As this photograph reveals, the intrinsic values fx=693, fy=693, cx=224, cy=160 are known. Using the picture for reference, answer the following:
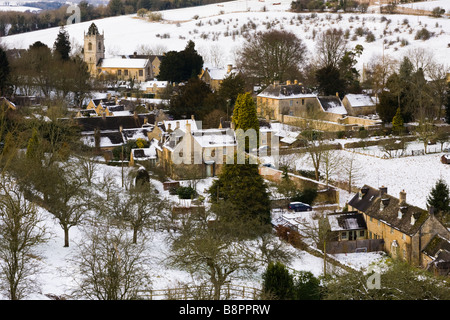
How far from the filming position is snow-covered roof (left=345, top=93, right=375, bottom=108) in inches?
2044

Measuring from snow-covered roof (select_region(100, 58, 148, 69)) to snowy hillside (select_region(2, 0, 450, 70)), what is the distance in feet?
37.1

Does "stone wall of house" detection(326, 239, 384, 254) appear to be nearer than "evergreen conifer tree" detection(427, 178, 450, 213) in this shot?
Yes

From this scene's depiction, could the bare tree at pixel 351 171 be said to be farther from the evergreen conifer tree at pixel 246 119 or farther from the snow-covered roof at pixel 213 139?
the snow-covered roof at pixel 213 139

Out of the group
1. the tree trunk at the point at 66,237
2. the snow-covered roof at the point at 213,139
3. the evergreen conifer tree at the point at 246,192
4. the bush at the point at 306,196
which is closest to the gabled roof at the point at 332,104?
the snow-covered roof at the point at 213,139

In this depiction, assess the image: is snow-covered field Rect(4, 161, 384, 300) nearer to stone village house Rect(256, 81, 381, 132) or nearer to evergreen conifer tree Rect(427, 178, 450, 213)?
evergreen conifer tree Rect(427, 178, 450, 213)

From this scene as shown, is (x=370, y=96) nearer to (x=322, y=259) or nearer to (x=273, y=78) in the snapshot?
(x=273, y=78)

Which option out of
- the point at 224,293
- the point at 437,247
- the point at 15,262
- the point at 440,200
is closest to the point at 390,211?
the point at 440,200

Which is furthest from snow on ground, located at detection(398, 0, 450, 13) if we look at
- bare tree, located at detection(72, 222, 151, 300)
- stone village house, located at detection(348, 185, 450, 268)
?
bare tree, located at detection(72, 222, 151, 300)

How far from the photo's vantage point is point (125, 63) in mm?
73125

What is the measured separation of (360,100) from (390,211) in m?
24.7

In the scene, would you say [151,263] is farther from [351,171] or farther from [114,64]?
[114,64]

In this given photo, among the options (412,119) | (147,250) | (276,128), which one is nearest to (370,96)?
(412,119)

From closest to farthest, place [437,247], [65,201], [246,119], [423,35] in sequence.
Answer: [437,247] < [65,201] < [246,119] < [423,35]

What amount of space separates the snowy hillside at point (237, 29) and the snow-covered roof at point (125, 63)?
37.1ft
